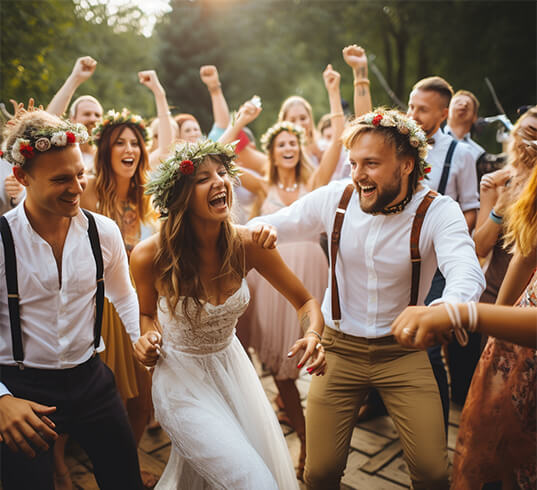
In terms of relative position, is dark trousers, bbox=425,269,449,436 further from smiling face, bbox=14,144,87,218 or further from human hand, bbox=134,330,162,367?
Answer: smiling face, bbox=14,144,87,218

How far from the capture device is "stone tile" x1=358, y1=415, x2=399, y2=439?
412 cm

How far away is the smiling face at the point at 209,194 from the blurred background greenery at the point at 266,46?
694 centimetres

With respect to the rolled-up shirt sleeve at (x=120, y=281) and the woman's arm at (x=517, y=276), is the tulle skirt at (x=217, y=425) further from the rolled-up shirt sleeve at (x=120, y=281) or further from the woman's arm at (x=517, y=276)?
the woman's arm at (x=517, y=276)

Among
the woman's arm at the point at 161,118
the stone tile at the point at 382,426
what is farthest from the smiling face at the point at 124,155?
the stone tile at the point at 382,426

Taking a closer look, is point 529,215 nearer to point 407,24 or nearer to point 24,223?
point 24,223

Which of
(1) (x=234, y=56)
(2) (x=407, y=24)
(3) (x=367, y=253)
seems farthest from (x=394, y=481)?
(1) (x=234, y=56)

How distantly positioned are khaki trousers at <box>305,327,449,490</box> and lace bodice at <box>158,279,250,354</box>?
2.21 feet

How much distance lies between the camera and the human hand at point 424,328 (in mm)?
1810

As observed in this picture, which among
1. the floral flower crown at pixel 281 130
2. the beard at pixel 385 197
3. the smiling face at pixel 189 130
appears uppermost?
the smiling face at pixel 189 130

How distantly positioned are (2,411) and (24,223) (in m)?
0.89

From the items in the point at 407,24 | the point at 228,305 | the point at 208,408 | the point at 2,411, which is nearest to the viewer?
the point at 2,411

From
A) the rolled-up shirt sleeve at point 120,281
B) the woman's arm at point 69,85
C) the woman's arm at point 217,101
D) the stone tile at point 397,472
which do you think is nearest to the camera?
the rolled-up shirt sleeve at point 120,281

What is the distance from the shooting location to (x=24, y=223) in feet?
7.90

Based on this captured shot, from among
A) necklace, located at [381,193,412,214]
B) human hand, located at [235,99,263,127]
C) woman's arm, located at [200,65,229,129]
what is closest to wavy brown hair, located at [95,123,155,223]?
human hand, located at [235,99,263,127]
